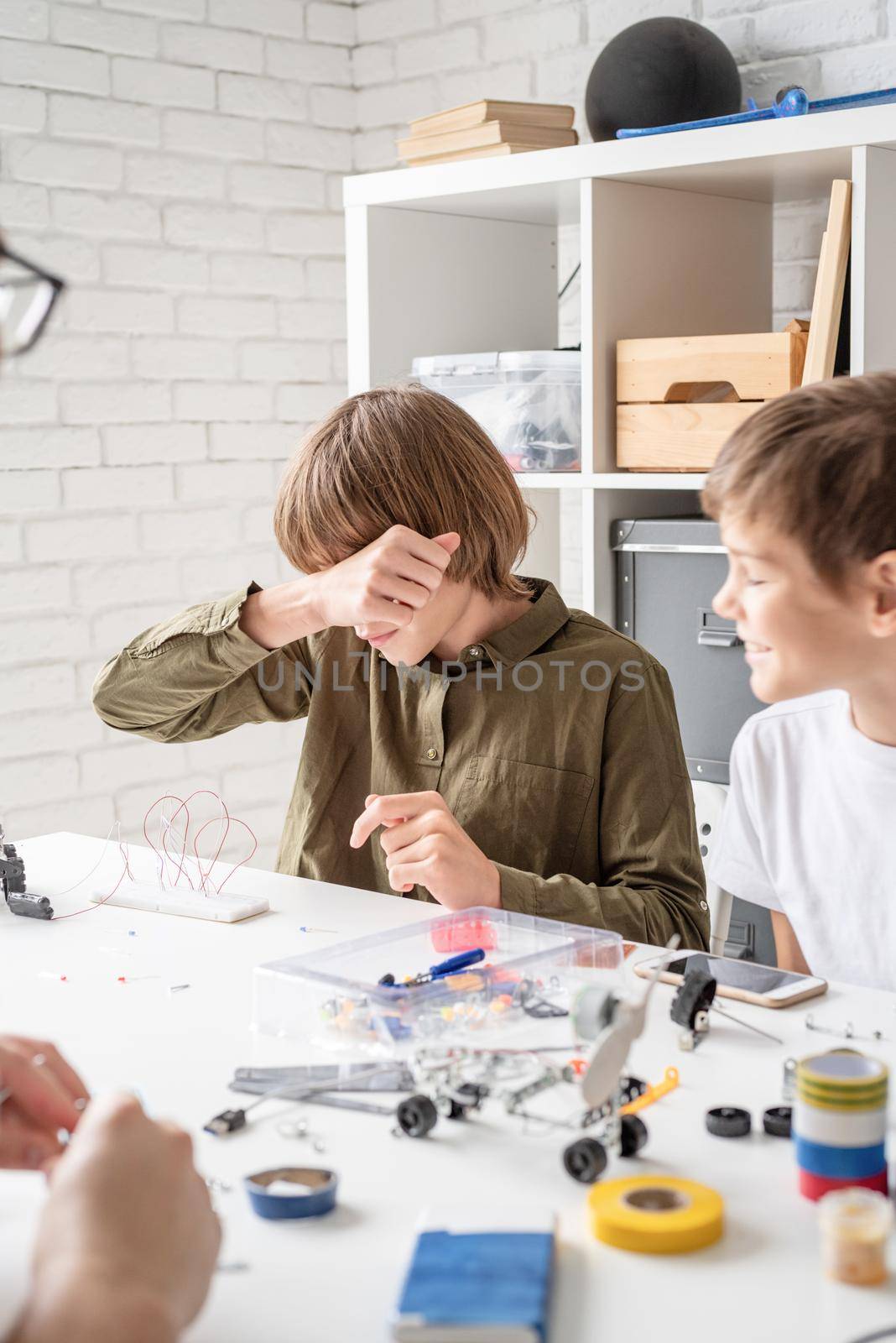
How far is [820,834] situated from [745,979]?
0.27m

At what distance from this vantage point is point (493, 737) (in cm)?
159

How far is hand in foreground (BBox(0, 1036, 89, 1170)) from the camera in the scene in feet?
2.73

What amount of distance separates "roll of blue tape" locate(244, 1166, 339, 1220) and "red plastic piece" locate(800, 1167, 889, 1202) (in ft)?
0.86

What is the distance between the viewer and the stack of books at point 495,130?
2377 mm

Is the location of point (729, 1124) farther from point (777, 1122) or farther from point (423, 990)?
point (423, 990)

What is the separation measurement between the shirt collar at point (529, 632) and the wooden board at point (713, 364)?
657 mm

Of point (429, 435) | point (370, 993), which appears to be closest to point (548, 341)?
point (429, 435)

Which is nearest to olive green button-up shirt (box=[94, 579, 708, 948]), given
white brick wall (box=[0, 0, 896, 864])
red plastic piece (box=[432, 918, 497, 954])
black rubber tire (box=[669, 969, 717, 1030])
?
red plastic piece (box=[432, 918, 497, 954])

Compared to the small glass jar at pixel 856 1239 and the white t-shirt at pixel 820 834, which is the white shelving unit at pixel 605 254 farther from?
the small glass jar at pixel 856 1239

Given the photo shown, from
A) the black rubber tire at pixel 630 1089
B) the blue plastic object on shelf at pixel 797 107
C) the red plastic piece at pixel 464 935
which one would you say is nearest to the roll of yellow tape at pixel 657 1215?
the black rubber tire at pixel 630 1089

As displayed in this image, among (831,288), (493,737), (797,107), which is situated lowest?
(493,737)

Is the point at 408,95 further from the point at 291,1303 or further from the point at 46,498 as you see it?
the point at 291,1303

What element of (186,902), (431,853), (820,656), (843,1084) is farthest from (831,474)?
(186,902)

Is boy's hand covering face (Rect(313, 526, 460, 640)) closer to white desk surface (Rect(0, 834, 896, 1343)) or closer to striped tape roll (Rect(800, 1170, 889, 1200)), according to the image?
white desk surface (Rect(0, 834, 896, 1343))
